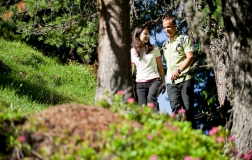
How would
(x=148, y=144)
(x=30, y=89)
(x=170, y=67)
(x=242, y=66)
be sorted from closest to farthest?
1. (x=148, y=144)
2. (x=242, y=66)
3. (x=170, y=67)
4. (x=30, y=89)

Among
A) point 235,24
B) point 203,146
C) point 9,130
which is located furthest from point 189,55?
point 9,130

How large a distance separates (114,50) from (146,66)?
2.52 m

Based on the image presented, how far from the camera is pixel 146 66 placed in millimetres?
6566

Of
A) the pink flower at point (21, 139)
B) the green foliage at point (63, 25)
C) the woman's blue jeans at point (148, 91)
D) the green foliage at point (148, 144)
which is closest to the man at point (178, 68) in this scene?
the woman's blue jeans at point (148, 91)

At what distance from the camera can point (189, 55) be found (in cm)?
588

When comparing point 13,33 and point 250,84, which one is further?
point 13,33

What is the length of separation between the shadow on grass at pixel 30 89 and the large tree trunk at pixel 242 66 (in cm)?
387

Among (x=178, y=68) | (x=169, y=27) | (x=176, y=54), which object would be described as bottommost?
(x=178, y=68)

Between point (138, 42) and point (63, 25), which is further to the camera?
point (63, 25)

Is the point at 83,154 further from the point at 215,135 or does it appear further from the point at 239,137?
the point at 239,137

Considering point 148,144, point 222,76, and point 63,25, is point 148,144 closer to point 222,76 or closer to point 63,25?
point 63,25

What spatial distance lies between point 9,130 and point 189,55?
3.16 metres

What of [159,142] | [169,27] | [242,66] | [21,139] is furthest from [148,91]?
[21,139]

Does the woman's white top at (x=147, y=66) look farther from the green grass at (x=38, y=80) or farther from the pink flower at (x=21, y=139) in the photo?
the pink flower at (x=21, y=139)
